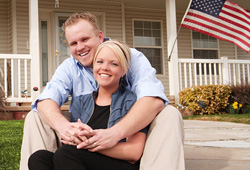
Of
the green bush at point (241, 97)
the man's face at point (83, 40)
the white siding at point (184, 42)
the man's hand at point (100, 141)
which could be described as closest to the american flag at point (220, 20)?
the green bush at point (241, 97)

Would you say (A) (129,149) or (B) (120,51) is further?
(B) (120,51)

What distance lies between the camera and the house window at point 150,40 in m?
9.50

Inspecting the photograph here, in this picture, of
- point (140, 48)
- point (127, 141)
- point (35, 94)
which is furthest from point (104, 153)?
point (140, 48)

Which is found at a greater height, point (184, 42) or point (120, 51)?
point (184, 42)

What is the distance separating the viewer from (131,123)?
175 cm

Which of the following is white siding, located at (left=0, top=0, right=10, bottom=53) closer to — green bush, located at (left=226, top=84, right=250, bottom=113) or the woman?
green bush, located at (left=226, top=84, right=250, bottom=113)

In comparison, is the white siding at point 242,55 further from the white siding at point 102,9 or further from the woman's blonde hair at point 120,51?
the woman's blonde hair at point 120,51

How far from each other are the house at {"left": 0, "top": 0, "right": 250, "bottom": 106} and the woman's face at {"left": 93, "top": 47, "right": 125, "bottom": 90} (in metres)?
4.91

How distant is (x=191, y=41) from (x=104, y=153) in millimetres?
8737

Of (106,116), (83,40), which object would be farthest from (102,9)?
(106,116)

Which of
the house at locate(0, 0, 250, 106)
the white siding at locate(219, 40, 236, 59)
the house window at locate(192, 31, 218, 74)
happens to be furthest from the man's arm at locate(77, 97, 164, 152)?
the white siding at locate(219, 40, 236, 59)

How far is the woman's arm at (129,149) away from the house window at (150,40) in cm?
777

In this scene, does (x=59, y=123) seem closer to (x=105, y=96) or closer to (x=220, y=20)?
(x=105, y=96)

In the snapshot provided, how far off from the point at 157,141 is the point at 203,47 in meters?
8.94
